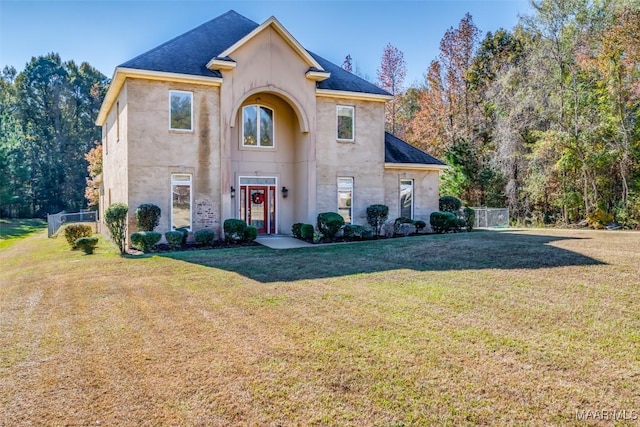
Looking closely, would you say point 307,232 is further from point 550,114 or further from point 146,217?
point 550,114

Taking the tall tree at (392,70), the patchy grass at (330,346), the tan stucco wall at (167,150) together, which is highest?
the tall tree at (392,70)

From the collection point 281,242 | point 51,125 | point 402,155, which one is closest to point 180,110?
point 281,242

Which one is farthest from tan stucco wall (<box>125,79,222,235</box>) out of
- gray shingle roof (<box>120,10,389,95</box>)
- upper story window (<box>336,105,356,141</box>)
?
upper story window (<box>336,105,356,141</box>)

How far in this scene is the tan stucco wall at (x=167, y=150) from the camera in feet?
50.2

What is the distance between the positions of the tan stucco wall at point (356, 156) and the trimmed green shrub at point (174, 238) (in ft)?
18.9

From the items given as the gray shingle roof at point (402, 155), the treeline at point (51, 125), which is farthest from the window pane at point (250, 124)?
the treeline at point (51, 125)

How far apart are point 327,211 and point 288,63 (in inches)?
245

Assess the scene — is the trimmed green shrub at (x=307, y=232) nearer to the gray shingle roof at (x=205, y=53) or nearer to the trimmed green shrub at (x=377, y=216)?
the trimmed green shrub at (x=377, y=216)

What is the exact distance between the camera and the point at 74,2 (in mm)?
15094

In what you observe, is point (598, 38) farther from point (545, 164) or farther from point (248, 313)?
point (248, 313)

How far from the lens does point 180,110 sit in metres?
15.9

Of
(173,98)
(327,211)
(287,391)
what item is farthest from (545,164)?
(287,391)

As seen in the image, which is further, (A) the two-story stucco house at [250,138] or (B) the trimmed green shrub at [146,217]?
(A) the two-story stucco house at [250,138]

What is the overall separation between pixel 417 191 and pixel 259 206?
24.6 feet
